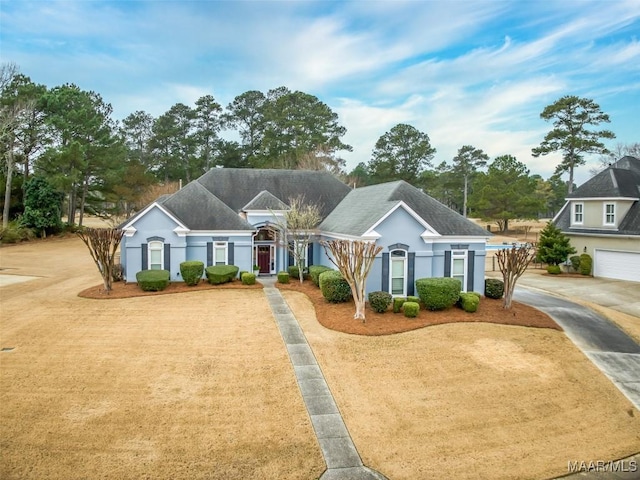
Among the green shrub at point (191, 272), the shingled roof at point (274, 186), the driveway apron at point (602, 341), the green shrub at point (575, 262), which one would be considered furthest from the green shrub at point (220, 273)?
the green shrub at point (575, 262)

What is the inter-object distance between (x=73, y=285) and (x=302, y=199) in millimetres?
14667

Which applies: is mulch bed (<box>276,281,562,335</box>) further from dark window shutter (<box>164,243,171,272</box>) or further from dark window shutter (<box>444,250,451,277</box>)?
dark window shutter (<box>164,243,171,272</box>)

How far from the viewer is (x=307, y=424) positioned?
9797mm

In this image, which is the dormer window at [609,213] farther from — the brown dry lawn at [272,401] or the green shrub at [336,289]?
the green shrub at [336,289]

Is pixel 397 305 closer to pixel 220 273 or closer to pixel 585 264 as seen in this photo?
pixel 220 273

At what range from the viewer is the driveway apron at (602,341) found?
41.5 feet

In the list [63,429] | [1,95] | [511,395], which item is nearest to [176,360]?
[63,429]

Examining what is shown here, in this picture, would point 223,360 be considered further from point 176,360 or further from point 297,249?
point 297,249

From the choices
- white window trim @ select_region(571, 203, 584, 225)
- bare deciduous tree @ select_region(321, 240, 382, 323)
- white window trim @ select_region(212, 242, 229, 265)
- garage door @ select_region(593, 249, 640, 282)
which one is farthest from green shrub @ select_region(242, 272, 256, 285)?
white window trim @ select_region(571, 203, 584, 225)

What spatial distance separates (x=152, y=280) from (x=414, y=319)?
Result: 12.8m

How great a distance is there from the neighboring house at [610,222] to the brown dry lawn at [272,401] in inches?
611

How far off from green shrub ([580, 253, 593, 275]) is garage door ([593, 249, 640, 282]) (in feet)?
1.05

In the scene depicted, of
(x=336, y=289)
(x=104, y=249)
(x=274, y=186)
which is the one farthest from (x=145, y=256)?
(x=336, y=289)

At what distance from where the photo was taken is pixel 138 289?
72.0 feet
